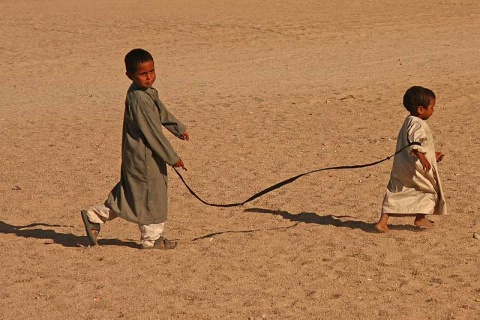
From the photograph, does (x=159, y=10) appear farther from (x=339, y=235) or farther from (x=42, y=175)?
(x=339, y=235)

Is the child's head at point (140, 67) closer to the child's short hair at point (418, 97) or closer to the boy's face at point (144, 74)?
the boy's face at point (144, 74)

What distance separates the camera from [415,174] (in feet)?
24.2

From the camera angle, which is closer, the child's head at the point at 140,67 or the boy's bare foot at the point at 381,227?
the child's head at the point at 140,67

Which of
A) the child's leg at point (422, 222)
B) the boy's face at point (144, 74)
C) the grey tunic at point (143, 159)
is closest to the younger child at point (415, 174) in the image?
the child's leg at point (422, 222)

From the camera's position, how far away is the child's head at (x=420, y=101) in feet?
23.7

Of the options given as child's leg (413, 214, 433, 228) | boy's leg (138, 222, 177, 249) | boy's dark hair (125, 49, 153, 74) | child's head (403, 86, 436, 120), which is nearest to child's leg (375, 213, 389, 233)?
child's leg (413, 214, 433, 228)

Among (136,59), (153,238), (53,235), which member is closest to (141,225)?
(153,238)

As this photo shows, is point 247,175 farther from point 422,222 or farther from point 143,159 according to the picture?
point 143,159

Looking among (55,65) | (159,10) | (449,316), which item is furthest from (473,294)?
(159,10)

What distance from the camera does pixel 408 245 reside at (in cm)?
713

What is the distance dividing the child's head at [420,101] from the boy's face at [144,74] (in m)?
2.03

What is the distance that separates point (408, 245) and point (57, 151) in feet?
16.8

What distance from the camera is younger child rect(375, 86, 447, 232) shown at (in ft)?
23.8

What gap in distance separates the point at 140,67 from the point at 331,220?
2268mm
